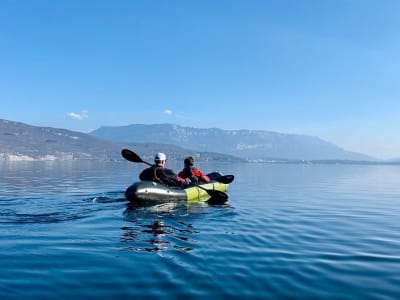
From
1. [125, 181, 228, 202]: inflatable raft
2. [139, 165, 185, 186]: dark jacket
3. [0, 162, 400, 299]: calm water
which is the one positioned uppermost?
[139, 165, 185, 186]: dark jacket

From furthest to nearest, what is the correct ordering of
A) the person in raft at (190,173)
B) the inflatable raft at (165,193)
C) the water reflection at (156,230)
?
1. the person in raft at (190,173)
2. the inflatable raft at (165,193)
3. the water reflection at (156,230)

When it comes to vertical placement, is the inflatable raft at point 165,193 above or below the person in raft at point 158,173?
below

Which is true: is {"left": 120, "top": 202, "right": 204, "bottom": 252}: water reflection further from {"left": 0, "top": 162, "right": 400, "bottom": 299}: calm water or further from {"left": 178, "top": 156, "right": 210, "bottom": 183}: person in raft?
{"left": 178, "top": 156, "right": 210, "bottom": 183}: person in raft

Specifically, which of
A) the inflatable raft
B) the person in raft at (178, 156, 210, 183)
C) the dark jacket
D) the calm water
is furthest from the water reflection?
the person in raft at (178, 156, 210, 183)

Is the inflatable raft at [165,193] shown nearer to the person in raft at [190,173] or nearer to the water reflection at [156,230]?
the water reflection at [156,230]

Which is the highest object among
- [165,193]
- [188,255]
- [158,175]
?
[158,175]

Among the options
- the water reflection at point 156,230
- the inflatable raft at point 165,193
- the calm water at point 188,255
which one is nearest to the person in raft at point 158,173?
the inflatable raft at point 165,193

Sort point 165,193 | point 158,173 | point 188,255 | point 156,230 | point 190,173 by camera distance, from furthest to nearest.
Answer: point 190,173
point 158,173
point 165,193
point 156,230
point 188,255

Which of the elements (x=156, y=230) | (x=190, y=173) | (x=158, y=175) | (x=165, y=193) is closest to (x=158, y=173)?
(x=158, y=175)

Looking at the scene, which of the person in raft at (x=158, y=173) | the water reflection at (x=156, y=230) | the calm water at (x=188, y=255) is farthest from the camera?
the person in raft at (x=158, y=173)

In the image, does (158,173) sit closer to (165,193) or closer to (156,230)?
(165,193)

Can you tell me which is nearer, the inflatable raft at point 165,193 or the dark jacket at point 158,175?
the inflatable raft at point 165,193

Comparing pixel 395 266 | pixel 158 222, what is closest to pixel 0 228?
pixel 158 222

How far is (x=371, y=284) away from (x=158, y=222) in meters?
7.24
